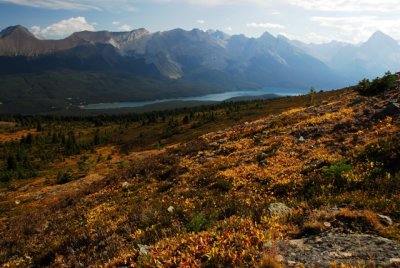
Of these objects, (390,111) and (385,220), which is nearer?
(385,220)

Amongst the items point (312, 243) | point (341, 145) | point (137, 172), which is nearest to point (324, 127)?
point (341, 145)

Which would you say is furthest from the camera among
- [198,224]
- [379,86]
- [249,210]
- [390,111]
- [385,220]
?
[379,86]

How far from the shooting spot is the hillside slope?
881 cm

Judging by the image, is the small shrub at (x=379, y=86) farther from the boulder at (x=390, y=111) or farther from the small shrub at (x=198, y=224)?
the small shrub at (x=198, y=224)

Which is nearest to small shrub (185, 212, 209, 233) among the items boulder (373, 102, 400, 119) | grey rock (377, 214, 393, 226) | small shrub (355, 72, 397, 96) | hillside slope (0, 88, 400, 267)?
hillside slope (0, 88, 400, 267)

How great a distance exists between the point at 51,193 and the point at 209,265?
113 ft

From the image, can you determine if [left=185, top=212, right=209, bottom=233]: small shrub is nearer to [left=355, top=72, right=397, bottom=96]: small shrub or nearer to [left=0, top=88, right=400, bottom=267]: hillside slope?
[left=0, top=88, right=400, bottom=267]: hillside slope

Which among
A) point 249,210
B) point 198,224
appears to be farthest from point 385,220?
point 198,224

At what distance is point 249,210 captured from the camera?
1209 centimetres

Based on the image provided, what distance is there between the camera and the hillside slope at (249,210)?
8812 millimetres

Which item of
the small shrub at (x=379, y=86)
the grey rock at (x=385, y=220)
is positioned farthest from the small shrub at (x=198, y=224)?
the small shrub at (x=379, y=86)

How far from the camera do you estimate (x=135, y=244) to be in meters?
11.9

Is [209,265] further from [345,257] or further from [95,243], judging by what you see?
[95,243]

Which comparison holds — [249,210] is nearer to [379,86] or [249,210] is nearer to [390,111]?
[390,111]
